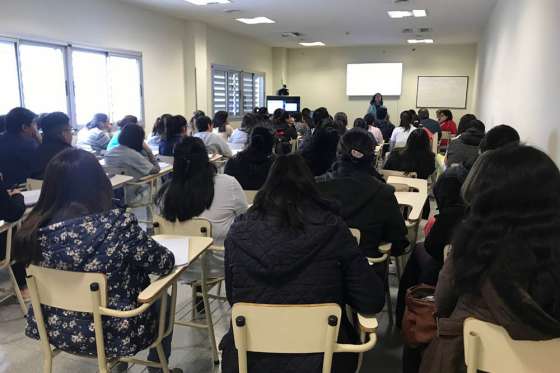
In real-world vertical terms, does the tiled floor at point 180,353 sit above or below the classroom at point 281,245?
below

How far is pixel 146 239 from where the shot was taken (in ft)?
5.55

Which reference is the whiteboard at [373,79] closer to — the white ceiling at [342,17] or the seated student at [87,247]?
the white ceiling at [342,17]

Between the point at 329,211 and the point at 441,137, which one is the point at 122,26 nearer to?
the point at 441,137

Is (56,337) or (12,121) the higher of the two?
(12,121)

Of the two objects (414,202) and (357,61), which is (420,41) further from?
(414,202)

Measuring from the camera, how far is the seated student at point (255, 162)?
343cm

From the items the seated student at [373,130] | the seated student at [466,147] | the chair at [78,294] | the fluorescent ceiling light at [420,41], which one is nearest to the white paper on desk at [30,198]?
the chair at [78,294]

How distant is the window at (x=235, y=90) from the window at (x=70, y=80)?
2.57 metres

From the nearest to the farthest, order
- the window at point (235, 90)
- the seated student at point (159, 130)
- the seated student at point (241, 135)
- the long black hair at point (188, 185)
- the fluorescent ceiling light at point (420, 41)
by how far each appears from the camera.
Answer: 1. the long black hair at point (188, 185)
2. the seated student at point (159, 130)
3. the seated student at point (241, 135)
4. the window at point (235, 90)
5. the fluorescent ceiling light at point (420, 41)

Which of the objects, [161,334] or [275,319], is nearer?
[275,319]

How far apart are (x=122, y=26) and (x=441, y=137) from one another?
576cm

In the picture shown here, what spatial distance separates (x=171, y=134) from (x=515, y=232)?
4.36 metres

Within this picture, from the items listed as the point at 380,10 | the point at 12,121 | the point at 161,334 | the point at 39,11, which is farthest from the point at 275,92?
the point at 161,334

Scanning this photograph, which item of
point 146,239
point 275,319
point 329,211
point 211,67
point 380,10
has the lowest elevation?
point 275,319
